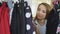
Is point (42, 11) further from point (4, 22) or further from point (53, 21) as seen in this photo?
point (4, 22)

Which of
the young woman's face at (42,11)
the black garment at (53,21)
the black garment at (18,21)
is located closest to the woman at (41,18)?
the young woman's face at (42,11)

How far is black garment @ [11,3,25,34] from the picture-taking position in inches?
46.4

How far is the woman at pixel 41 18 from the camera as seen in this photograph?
1.50m

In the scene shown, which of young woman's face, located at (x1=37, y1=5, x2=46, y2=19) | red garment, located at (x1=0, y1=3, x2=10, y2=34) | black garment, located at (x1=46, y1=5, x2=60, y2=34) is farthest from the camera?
young woman's face, located at (x1=37, y1=5, x2=46, y2=19)

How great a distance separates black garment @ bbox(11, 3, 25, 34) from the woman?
327 millimetres

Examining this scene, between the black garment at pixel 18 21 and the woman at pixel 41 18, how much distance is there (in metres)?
0.33

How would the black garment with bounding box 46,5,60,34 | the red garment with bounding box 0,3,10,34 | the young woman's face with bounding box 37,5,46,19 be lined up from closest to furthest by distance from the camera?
the red garment with bounding box 0,3,10,34 < the black garment with bounding box 46,5,60,34 < the young woman's face with bounding box 37,5,46,19

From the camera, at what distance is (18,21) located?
1187 millimetres

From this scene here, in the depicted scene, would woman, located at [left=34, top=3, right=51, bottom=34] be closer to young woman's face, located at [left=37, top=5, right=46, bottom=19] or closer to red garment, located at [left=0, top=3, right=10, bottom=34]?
young woman's face, located at [left=37, top=5, right=46, bottom=19]

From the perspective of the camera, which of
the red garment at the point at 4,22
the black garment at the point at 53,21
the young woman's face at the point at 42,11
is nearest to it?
the red garment at the point at 4,22

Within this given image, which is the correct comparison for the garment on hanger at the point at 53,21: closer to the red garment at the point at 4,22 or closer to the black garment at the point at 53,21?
the black garment at the point at 53,21

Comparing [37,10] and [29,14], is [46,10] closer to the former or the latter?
[37,10]

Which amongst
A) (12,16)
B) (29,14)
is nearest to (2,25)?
(12,16)

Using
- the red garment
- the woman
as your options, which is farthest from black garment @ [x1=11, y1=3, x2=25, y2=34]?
the woman
